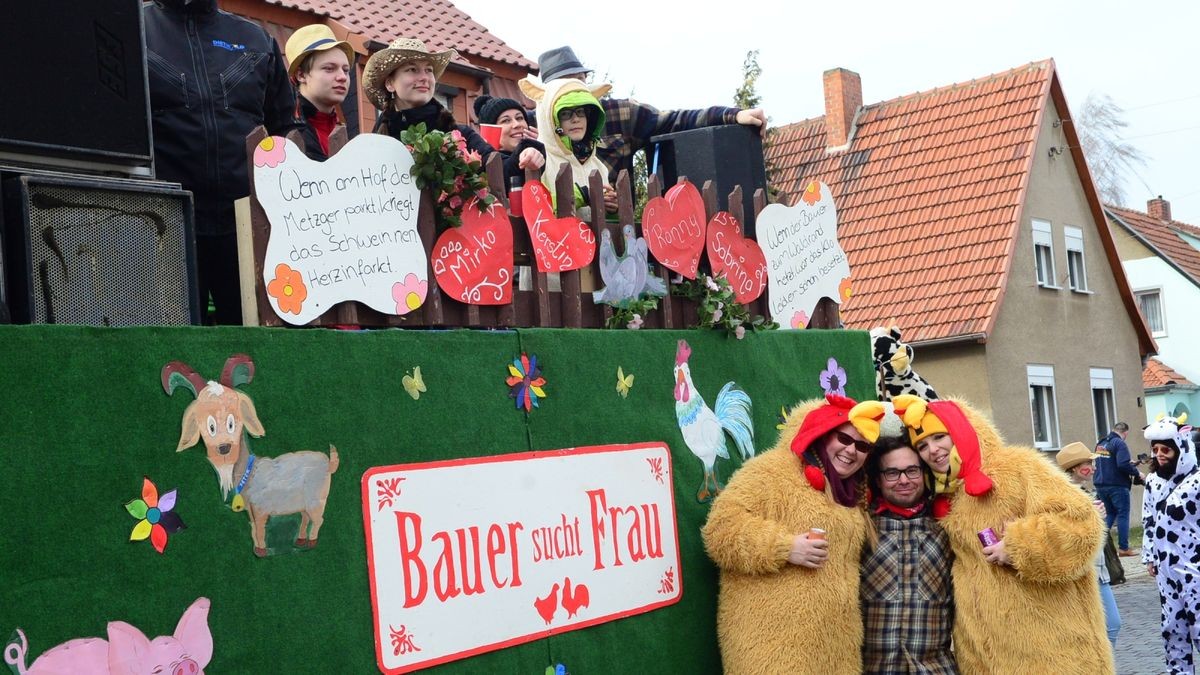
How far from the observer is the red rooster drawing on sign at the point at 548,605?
4703 millimetres

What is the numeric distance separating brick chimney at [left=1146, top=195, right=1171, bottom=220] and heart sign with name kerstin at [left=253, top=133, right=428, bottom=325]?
40067 millimetres

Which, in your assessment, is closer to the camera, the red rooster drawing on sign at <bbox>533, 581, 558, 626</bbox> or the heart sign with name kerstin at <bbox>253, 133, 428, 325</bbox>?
the heart sign with name kerstin at <bbox>253, 133, 428, 325</bbox>

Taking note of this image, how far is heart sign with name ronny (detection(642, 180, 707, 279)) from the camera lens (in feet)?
18.4

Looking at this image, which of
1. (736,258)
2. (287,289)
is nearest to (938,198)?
(736,258)

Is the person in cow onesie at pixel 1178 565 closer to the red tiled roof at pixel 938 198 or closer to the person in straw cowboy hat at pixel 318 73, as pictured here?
the person in straw cowboy hat at pixel 318 73

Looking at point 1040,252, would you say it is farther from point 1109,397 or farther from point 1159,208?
point 1159,208

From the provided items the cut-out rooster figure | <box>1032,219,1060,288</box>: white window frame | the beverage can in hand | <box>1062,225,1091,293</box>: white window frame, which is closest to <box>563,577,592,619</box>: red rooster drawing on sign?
the cut-out rooster figure

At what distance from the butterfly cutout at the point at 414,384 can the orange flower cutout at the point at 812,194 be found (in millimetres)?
2901

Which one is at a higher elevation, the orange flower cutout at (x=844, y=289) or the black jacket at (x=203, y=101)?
the black jacket at (x=203, y=101)

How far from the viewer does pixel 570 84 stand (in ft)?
19.7

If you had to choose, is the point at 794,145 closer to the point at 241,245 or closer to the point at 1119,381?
the point at 1119,381

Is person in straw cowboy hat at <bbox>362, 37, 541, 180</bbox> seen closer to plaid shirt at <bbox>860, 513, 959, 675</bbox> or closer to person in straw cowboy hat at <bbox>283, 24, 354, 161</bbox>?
person in straw cowboy hat at <bbox>283, 24, 354, 161</bbox>

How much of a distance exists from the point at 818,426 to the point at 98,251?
2745 millimetres

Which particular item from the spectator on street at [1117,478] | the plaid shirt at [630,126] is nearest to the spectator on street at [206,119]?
the plaid shirt at [630,126]
